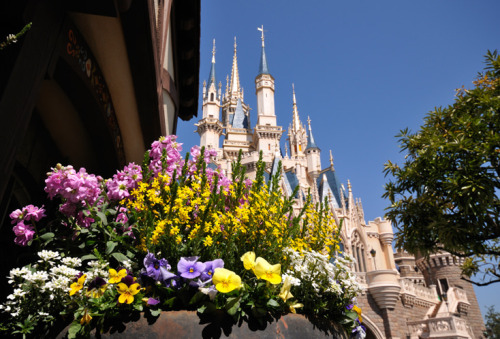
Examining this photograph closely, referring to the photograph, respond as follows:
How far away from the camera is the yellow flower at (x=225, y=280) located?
1431 mm

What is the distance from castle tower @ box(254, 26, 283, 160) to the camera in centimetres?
4706

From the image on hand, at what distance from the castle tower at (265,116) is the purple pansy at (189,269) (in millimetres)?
41913

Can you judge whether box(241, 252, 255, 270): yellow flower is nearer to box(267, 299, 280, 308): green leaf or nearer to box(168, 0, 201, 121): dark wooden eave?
box(267, 299, 280, 308): green leaf

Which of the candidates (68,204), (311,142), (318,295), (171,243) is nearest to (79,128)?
(68,204)

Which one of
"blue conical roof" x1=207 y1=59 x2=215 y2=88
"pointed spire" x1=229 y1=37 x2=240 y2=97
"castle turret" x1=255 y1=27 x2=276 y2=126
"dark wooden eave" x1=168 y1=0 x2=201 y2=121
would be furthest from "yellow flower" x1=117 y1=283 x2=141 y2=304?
"pointed spire" x1=229 y1=37 x2=240 y2=97

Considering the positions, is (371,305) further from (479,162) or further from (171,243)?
(171,243)

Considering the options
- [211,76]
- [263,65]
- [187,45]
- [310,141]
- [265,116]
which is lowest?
[187,45]

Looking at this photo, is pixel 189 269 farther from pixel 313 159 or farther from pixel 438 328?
pixel 313 159

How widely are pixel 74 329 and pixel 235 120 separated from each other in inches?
2186

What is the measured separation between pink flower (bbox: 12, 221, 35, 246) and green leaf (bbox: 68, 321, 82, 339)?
2.43ft

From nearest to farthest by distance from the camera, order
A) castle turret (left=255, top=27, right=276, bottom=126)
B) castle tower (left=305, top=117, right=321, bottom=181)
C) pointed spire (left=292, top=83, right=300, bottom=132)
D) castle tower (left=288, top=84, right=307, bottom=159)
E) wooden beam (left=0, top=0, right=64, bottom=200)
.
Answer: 1. wooden beam (left=0, top=0, right=64, bottom=200)
2. castle turret (left=255, top=27, right=276, bottom=126)
3. castle tower (left=305, top=117, right=321, bottom=181)
4. castle tower (left=288, top=84, right=307, bottom=159)
5. pointed spire (left=292, top=83, right=300, bottom=132)

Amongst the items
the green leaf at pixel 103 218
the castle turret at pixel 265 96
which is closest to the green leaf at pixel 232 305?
the green leaf at pixel 103 218

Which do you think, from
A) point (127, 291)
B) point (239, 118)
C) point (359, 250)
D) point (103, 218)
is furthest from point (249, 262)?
point (239, 118)

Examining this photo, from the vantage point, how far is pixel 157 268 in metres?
1.62
